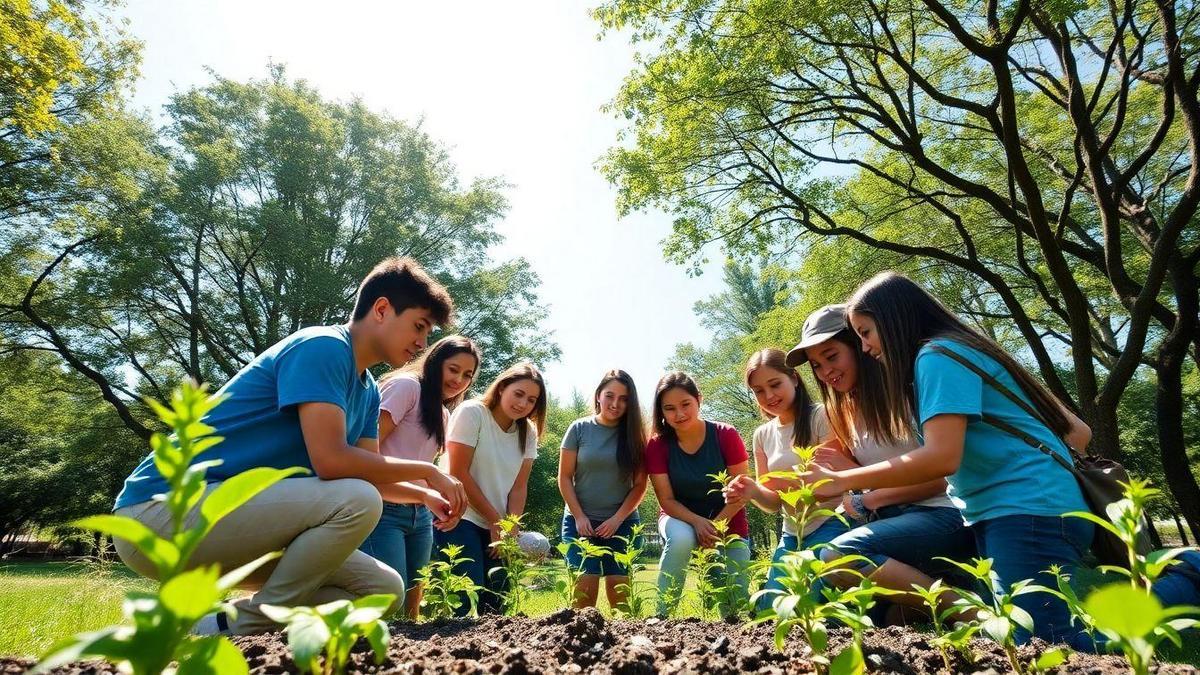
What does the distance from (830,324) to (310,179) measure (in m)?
21.0

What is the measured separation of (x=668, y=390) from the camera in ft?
16.2

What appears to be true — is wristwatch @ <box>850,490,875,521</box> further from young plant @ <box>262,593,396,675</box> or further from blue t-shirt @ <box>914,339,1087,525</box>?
young plant @ <box>262,593,396,675</box>

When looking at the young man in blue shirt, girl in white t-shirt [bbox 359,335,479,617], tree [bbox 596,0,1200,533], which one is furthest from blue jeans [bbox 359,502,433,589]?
tree [bbox 596,0,1200,533]

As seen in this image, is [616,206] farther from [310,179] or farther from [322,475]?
[310,179]

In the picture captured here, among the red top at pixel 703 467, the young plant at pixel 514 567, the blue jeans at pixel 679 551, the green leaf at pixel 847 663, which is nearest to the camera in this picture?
the green leaf at pixel 847 663

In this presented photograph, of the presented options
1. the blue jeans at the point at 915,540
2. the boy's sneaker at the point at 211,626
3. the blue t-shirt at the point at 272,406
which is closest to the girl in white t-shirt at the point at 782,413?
the blue jeans at the point at 915,540

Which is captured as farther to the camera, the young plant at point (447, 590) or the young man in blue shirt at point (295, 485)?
the young plant at point (447, 590)

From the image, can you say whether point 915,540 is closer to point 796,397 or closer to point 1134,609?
point 796,397

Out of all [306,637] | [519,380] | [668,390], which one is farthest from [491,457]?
[306,637]

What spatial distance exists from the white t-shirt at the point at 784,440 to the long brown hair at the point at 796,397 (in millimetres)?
34

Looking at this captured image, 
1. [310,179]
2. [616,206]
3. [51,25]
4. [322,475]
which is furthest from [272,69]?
[322,475]

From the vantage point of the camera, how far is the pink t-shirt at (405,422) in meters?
4.51

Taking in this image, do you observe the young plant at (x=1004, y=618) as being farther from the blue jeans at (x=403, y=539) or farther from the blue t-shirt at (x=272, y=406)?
the blue jeans at (x=403, y=539)

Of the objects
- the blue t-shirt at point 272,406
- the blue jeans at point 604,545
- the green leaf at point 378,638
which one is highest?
the blue t-shirt at point 272,406
